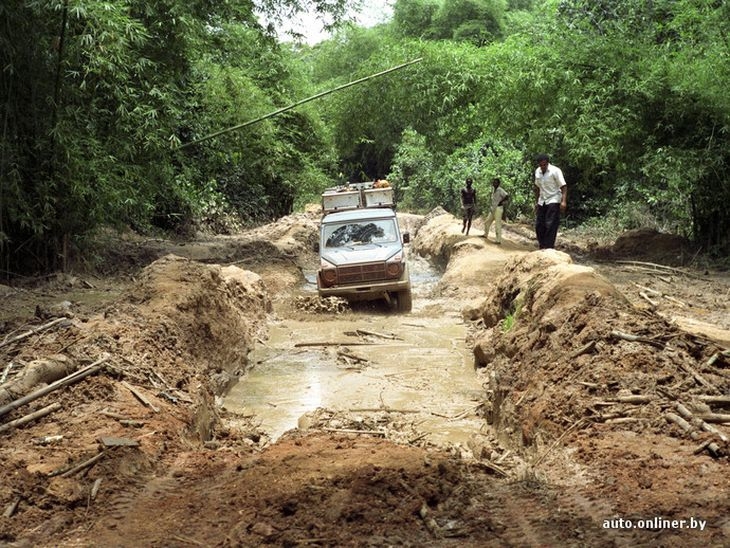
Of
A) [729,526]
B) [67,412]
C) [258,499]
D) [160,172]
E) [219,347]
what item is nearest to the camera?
[729,526]

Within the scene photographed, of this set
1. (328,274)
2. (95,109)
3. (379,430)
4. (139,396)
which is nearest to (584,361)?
(379,430)

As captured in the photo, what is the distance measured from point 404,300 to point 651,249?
6.26 meters

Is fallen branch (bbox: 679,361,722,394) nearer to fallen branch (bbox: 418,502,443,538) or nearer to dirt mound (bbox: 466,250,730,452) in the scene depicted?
dirt mound (bbox: 466,250,730,452)

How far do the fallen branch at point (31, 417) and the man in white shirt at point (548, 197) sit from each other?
27.7 ft

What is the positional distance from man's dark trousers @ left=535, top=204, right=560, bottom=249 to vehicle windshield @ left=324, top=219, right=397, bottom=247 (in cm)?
265

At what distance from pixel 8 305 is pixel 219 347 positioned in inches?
119

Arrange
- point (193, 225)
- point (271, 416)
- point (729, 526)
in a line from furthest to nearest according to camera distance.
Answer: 1. point (193, 225)
2. point (271, 416)
3. point (729, 526)

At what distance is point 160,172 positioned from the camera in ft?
48.8

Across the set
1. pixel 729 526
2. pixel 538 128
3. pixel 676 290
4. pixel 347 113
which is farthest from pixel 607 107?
pixel 729 526

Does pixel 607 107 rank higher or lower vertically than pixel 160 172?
higher

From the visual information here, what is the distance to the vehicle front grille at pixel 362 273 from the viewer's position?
1298 centimetres

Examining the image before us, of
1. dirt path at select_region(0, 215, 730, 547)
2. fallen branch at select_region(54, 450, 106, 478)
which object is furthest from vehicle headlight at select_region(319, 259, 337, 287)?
fallen branch at select_region(54, 450, 106, 478)

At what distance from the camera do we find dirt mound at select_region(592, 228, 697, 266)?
15023 mm

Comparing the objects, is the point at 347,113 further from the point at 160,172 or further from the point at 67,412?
the point at 67,412
